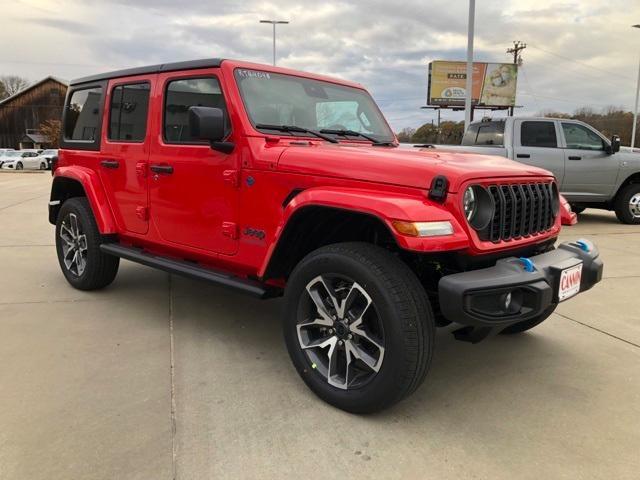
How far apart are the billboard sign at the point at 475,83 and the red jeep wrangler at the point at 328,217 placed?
4281 centimetres

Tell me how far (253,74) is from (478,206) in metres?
1.83

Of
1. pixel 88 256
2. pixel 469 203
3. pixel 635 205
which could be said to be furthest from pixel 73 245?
pixel 635 205

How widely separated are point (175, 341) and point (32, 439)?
1.31 metres

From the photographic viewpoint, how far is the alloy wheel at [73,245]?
189 inches

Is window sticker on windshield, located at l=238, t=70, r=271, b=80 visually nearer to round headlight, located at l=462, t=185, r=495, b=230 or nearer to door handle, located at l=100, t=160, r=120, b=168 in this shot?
door handle, located at l=100, t=160, r=120, b=168

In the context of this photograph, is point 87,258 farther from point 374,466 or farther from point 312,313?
point 374,466

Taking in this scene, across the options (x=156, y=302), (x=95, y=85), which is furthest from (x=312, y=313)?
(x=95, y=85)

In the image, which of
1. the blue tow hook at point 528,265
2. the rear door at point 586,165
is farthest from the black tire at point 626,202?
the blue tow hook at point 528,265

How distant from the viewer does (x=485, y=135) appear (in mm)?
9578

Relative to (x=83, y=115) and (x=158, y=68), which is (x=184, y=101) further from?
(x=83, y=115)

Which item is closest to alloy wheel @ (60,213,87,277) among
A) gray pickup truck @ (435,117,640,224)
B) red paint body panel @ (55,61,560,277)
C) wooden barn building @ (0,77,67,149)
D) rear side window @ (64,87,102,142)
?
red paint body panel @ (55,61,560,277)

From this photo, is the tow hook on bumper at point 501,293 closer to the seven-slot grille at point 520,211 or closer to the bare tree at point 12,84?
the seven-slot grille at point 520,211

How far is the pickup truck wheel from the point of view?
8.06 feet

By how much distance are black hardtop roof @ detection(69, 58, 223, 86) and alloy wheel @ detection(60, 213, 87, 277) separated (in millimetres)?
1261
